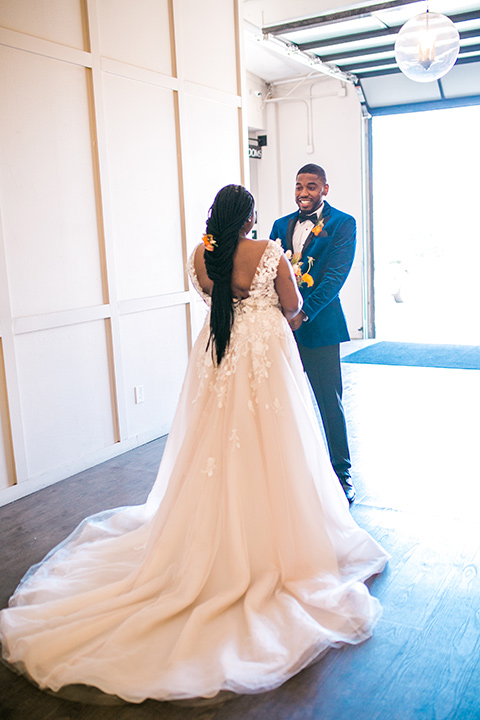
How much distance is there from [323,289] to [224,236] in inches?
38.4

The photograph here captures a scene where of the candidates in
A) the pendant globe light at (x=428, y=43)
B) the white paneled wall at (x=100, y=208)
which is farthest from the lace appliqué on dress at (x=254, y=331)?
the pendant globe light at (x=428, y=43)

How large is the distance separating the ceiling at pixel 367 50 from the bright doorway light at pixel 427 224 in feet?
1.08

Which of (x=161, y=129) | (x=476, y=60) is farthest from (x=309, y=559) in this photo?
(x=476, y=60)

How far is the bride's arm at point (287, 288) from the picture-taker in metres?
2.82

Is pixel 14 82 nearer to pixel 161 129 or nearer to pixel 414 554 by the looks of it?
pixel 161 129

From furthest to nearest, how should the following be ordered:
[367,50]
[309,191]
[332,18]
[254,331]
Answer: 1. [367,50]
2. [332,18]
3. [309,191]
4. [254,331]

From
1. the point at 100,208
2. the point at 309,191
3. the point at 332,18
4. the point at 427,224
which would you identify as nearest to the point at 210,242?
the point at 309,191

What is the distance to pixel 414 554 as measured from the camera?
300cm

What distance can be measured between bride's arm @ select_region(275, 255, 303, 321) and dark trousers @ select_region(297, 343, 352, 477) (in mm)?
715

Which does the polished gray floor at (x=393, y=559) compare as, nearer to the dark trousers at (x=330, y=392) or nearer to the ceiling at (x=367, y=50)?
the dark trousers at (x=330, y=392)

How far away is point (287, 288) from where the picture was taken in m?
2.87

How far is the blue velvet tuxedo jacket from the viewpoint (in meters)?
3.51

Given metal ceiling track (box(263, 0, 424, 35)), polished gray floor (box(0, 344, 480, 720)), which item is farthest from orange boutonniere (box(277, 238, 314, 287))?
metal ceiling track (box(263, 0, 424, 35))

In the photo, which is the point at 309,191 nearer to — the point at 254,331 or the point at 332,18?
the point at 254,331
